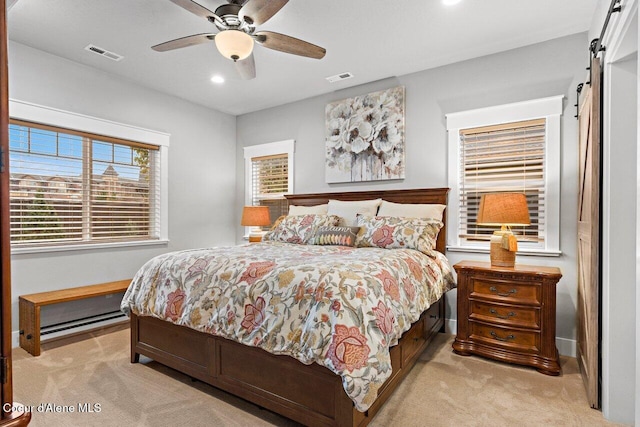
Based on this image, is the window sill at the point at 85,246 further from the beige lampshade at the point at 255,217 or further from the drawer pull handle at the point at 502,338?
the drawer pull handle at the point at 502,338

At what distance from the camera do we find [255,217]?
14.7ft

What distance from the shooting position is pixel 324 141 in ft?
14.4

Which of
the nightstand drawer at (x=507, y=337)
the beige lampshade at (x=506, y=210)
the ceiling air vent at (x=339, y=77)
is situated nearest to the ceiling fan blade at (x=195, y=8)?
the ceiling air vent at (x=339, y=77)

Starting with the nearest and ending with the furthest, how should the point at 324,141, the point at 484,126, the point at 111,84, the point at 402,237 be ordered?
the point at 402,237, the point at 484,126, the point at 111,84, the point at 324,141

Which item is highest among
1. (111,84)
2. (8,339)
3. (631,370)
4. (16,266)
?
(111,84)

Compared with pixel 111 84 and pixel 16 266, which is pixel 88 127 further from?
pixel 16 266

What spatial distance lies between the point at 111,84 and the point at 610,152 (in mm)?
4445

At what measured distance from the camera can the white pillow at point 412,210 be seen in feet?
11.1

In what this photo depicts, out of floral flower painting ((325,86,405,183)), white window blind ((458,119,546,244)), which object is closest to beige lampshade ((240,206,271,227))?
floral flower painting ((325,86,405,183))

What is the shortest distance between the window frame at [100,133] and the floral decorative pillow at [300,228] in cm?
154

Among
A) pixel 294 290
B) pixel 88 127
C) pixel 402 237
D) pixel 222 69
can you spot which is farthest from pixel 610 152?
pixel 88 127

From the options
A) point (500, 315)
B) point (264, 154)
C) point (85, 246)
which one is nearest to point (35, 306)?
point (85, 246)

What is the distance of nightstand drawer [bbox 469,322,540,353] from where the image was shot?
2607 mm

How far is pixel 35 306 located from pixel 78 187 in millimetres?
1251
